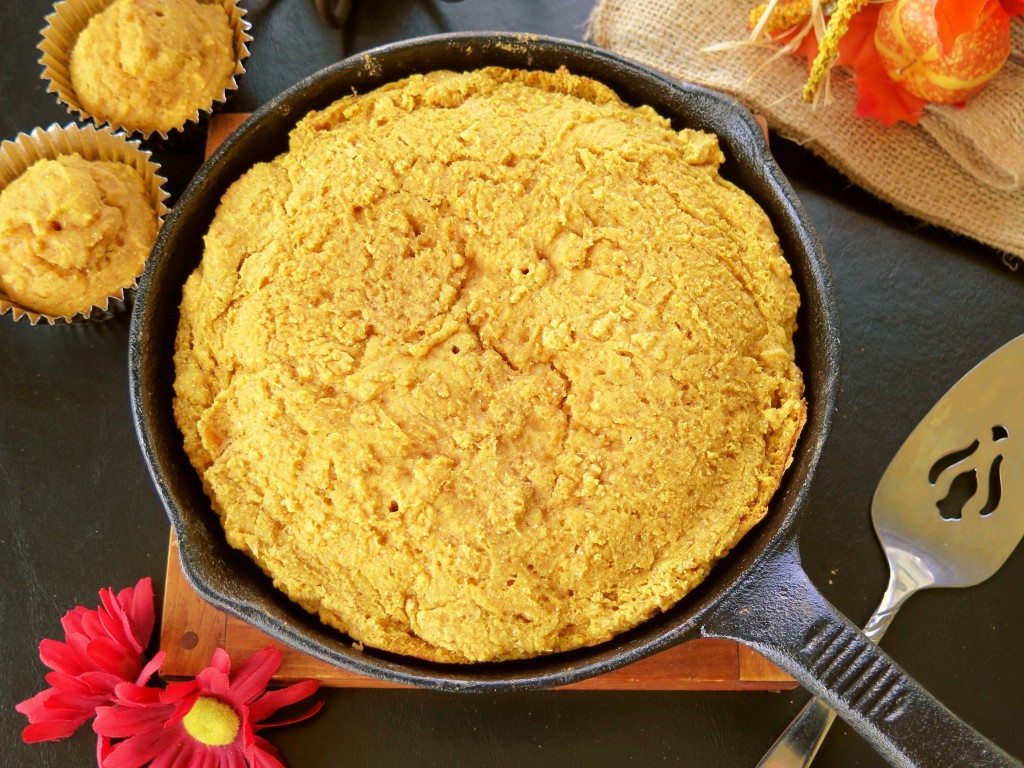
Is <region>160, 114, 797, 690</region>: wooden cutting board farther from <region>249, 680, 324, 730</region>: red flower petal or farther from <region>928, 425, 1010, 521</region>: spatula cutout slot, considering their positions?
<region>928, 425, 1010, 521</region>: spatula cutout slot

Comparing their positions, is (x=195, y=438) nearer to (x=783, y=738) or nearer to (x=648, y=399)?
(x=648, y=399)

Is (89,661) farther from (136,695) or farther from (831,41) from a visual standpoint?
(831,41)

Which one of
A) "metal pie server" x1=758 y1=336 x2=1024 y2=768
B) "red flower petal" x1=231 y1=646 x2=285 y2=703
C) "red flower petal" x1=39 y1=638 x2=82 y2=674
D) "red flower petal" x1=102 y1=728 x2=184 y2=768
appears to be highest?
"metal pie server" x1=758 y1=336 x2=1024 y2=768

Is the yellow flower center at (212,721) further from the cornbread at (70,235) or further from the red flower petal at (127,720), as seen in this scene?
the cornbread at (70,235)

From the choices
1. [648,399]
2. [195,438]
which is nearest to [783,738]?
[648,399]

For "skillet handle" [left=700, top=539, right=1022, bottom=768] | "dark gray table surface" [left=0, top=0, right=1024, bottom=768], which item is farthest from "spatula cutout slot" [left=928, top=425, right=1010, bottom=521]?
"skillet handle" [left=700, top=539, right=1022, bottom=768]

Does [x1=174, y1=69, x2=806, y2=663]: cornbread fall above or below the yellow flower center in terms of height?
above
